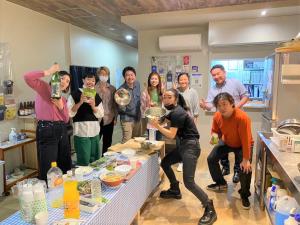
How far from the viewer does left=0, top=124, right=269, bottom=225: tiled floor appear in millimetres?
2209

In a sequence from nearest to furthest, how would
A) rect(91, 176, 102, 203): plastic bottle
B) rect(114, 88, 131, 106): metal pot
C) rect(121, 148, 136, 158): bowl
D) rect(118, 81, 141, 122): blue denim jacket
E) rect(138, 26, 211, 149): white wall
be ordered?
rect(91, 176, 102, 203): plastic bottle, rect(121, 148, 136, 158): bowl, rect(114, 88, 131, 106): metal pot, rect(118, 81, 141, 122): blue denim jacket, rect(138, 26, 211, 149): white wall

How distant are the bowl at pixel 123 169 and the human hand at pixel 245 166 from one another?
1139 millimetres

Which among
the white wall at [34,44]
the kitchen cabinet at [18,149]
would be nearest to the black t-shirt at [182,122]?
the kitchen cabinet at [18,149]

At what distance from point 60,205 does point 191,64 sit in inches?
135

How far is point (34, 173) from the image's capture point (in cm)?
319

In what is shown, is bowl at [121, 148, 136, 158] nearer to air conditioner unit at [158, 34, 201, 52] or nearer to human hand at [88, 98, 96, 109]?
human hand at [88, 98, 96, 109]

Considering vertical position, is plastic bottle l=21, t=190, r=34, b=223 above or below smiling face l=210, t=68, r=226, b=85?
below

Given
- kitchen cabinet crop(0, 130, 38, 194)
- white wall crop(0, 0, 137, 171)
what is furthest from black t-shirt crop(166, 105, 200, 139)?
white wall crop(0, 0, 137, 171)

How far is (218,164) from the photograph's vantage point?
8.77 ft

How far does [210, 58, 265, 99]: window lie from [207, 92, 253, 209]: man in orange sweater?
1822mm

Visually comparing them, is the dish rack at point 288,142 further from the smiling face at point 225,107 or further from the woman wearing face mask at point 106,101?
the woman wearing face mask at point 106,101

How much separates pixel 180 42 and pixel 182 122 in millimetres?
2363

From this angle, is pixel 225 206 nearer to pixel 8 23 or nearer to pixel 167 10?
pixel 167 10

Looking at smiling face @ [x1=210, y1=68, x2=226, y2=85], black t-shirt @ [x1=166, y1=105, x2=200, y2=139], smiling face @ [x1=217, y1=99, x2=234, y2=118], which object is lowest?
black t-shirt @ [x1=166, y1=105, x2=200, y2=139]
